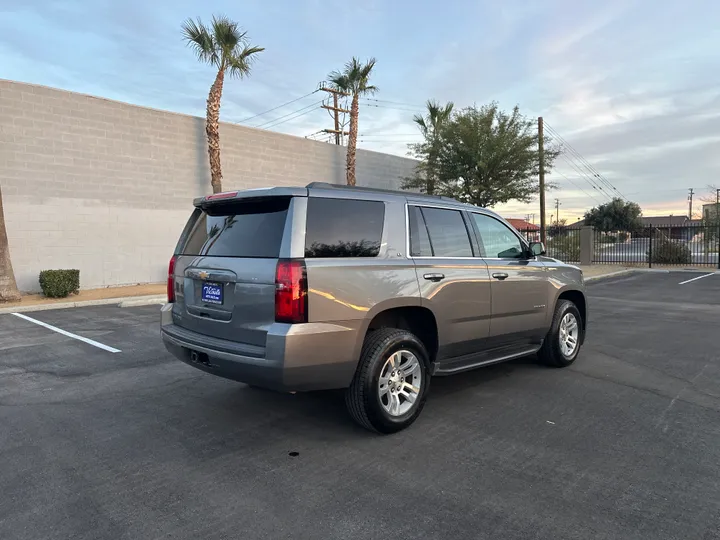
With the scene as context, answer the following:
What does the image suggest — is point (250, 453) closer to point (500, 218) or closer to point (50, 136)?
point (500, 218)

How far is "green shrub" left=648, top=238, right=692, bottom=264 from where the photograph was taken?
2477cm

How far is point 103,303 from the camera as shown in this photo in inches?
492

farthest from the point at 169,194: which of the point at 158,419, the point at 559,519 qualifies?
the point at 559,519

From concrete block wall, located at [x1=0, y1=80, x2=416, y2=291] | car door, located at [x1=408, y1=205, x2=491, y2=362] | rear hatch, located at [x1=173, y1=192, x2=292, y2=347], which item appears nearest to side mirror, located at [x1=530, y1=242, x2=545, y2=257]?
car door, located at [x1=408, y1=205, x2=491, y2=362]

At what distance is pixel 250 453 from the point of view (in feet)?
12.0

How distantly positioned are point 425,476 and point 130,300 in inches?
427

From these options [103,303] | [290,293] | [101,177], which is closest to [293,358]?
[290,293]

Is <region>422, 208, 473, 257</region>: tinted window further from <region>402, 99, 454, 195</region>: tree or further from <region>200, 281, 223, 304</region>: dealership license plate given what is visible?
<region>402, 99, 454, 195</region>: tree

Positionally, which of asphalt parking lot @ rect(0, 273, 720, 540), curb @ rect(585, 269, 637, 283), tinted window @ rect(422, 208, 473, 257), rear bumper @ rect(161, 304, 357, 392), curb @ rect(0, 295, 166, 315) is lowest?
asphalt parking lot @ rect(0, 273, 720, 540)

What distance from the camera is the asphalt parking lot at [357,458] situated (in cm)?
278

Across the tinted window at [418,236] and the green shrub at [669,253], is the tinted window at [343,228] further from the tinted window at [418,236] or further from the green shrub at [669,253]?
the green shrub at [669,253]

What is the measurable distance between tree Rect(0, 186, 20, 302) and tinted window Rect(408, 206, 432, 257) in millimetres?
11955

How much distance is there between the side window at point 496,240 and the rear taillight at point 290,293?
2327mm

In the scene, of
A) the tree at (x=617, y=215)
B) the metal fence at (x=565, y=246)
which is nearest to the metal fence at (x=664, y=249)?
the metal fence at (x=565, y=246)
